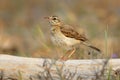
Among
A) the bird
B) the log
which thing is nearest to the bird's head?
the bird

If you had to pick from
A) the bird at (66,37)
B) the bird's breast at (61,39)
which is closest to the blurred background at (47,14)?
the bird at (66,37)

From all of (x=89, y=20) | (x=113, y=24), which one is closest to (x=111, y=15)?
(x=113, y=24)

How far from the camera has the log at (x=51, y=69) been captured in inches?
293

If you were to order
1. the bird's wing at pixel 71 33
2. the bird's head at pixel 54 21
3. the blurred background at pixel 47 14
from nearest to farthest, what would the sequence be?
the bird's wing at pixel 71 33
the bird's head at pixel 54 21
the blurred background at pixel 47 14

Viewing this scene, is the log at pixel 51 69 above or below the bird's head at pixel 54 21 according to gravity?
below

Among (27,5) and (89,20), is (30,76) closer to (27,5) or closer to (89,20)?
(89,20)

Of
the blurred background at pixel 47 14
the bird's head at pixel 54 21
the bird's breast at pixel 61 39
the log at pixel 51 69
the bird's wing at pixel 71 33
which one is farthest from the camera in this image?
the blurred background at pixel 47 14

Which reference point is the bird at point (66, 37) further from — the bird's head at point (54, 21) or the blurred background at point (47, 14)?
the blurred background at point (47, 14)

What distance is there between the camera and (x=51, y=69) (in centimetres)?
756

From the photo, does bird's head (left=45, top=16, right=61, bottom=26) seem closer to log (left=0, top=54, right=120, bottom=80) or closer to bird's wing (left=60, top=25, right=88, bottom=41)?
bird's wing (left=60, top=25, right=88, bottom=41)

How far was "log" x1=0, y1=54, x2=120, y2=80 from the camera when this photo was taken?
743 cm

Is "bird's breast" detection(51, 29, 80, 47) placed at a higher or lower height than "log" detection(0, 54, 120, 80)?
higher

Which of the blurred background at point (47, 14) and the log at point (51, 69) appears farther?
the blurred background at point (47, 14)

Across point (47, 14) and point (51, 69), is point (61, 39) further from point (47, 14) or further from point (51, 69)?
point (47, 14)
